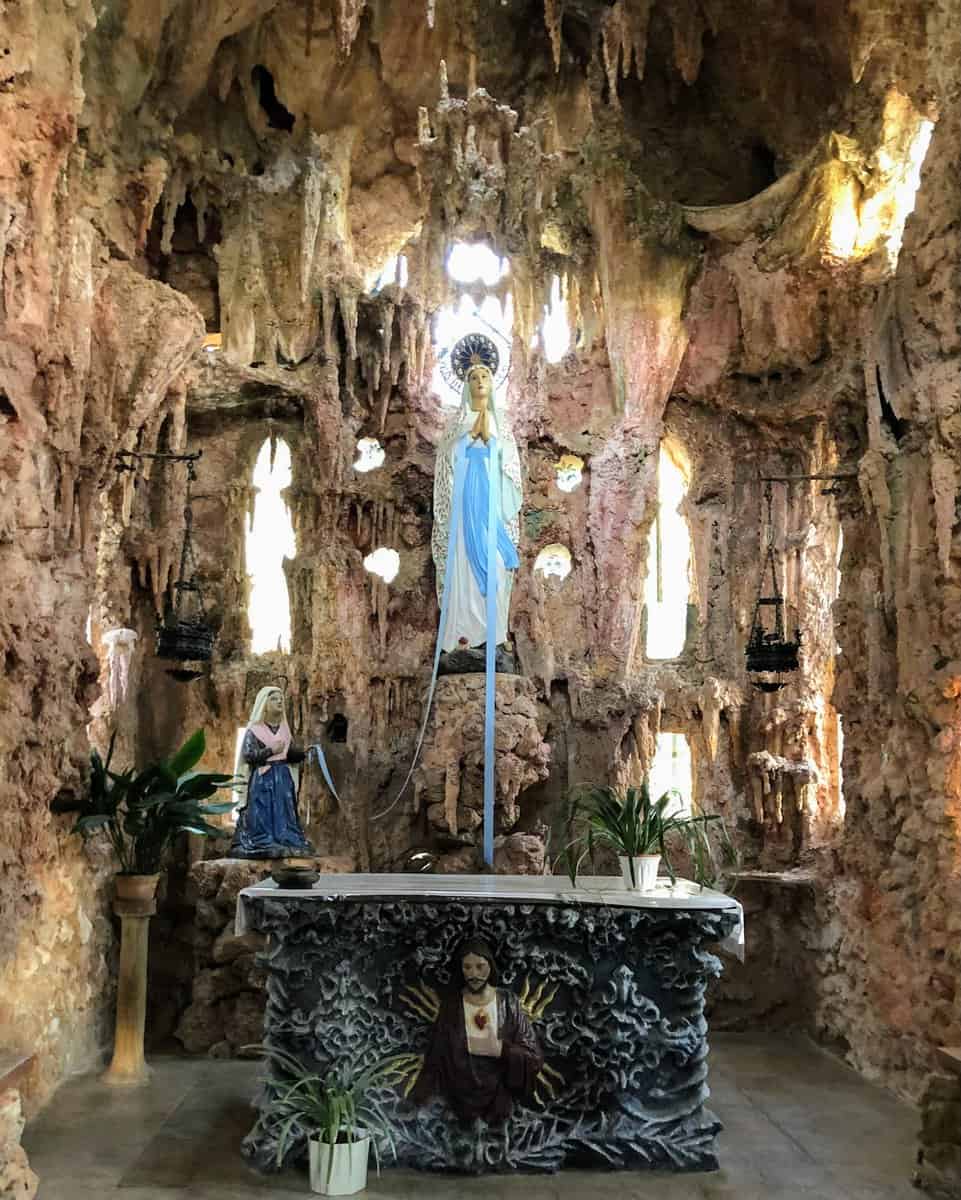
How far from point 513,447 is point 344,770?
179 inches

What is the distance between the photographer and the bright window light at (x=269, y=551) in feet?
46.6

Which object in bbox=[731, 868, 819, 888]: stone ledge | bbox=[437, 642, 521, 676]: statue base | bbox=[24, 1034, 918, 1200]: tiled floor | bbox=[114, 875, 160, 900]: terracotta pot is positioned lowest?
bbox=[24, 1034, 918, 1200]: tiled floor

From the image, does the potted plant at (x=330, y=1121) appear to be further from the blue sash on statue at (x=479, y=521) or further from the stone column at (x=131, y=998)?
the blue sash on statue at (x=479, y=521)

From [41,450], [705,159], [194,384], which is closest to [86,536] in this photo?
[41,450]

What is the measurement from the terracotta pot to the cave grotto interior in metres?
0.19

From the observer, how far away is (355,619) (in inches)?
551

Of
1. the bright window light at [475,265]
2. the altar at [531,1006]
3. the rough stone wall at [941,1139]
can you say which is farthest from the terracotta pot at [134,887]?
the bright window light at [475,265]

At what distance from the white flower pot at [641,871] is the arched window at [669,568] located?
23.9 ft

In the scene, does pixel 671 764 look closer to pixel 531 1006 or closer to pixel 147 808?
pixel 147 808

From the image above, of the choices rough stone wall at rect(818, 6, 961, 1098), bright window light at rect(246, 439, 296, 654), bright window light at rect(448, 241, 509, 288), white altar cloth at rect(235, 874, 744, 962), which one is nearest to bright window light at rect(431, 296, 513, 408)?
bright window light at rect(448, 241, 509, 288)

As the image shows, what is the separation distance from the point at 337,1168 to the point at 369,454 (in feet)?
32.9

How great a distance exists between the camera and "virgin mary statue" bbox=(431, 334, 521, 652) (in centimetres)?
1205

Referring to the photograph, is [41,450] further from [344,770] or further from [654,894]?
[344,770]

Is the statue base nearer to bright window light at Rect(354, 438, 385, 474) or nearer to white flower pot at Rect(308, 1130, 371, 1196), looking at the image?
bright window light at Rect(354, 438, 385, 474)
